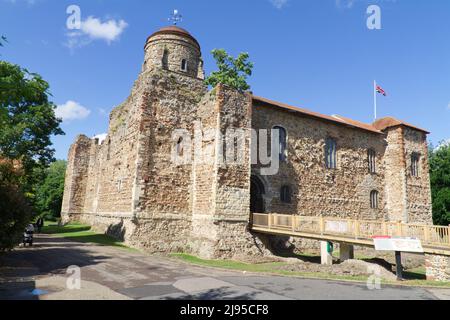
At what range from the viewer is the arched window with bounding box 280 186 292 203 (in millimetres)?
20875

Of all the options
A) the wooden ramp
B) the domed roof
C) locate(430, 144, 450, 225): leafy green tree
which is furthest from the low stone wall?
locate(430, 144, 450, 225): leafy green tree

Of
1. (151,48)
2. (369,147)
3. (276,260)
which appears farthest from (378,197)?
(151,48)

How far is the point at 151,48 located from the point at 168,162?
11.6m

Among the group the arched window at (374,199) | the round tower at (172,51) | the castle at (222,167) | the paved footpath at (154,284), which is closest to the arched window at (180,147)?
the castle at (222,167)

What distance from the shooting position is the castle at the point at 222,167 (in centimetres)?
1750

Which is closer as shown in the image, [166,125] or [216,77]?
[166,125]

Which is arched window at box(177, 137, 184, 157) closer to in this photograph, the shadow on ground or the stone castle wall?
the stone castle wall

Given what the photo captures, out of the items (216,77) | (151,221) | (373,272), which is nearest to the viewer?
(373,272)

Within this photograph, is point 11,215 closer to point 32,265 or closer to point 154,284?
point 32,265

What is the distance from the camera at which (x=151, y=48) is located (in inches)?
1016

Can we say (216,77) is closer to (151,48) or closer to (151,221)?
(151,48)

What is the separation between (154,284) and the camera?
9109 millimetres

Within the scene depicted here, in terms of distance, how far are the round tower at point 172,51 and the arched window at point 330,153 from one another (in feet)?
39.3

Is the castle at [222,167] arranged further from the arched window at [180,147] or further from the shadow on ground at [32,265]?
the shadow on ground at [32,265]
